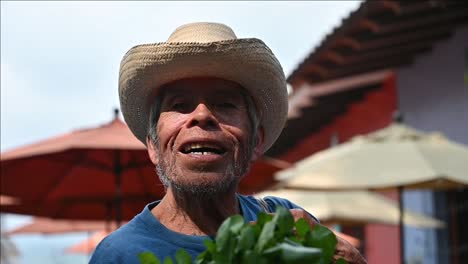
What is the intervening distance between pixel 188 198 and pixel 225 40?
43 centimetres

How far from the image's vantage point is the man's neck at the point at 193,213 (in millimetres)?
3160

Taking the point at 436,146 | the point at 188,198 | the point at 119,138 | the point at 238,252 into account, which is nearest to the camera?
the point at 238,252

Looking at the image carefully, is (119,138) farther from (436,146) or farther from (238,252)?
(238,252)

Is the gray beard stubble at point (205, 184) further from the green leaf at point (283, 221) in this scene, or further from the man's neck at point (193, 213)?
the green leaf at point (283, 221)

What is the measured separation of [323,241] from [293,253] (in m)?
0.19

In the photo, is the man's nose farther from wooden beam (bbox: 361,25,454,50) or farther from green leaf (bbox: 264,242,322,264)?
wooden beam (bbox: 361,25,454,50)

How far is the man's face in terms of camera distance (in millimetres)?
3090

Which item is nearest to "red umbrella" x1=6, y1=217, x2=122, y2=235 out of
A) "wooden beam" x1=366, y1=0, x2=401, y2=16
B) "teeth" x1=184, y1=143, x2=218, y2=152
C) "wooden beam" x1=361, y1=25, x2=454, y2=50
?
"wooden beam" x1=361, y1=25, x2=454, y2=50

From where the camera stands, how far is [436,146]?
9.91m

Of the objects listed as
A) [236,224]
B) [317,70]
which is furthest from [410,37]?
[236,224]

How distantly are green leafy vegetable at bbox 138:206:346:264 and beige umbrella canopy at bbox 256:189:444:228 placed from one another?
33.5ft

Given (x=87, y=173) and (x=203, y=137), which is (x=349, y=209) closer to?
(x=87, y=173)

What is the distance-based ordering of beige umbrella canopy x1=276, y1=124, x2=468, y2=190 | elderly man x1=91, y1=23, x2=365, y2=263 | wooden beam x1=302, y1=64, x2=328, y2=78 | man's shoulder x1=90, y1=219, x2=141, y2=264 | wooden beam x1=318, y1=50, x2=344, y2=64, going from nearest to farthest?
1. man's shoulder x1=90, y1=219, x2=141, y2=264
2. elderly man x1=91, y1=23, x2=365, y2=263
3. beige umbrella canopy x1=276, y1=124, x2=468, y2=190
4. wooden beam x1=318, y1=50, x2=344, y2=64
5. wooden beam x1=302, y1=64, x2=328, y2=78

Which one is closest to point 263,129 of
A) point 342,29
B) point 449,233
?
point 342,29
